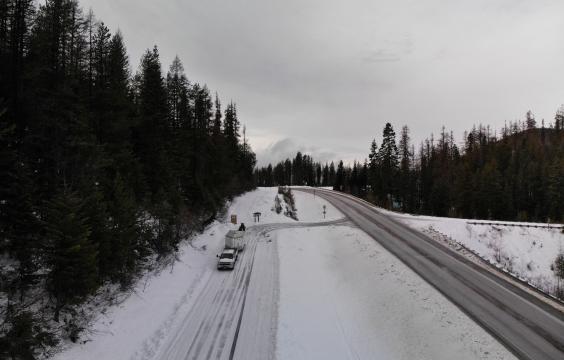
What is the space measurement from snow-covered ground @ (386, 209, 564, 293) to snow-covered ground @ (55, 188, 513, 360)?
386 inches

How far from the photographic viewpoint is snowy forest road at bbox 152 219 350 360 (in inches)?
541

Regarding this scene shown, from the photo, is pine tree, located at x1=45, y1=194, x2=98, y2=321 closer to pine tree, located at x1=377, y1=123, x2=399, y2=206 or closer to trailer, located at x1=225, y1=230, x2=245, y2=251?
trailer, located at x1=225, y1=230, x2=245, y2=251

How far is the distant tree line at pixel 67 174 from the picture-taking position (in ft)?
41.7

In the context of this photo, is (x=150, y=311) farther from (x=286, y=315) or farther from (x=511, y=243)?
(x=511, y=243)

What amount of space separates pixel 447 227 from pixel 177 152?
1267 inches

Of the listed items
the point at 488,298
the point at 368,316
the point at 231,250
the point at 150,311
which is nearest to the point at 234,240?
the point at 231,250

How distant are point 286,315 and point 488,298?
12627 millimetres

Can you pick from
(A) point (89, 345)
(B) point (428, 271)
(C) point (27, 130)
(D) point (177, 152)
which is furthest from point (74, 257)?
(D) point (177, 152)

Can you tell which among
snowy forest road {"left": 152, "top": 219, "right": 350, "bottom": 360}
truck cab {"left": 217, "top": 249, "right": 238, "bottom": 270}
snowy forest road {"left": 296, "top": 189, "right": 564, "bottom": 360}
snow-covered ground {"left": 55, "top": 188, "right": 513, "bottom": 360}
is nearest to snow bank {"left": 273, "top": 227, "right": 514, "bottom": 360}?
snow-covered ground {"left": 55, "top": 188, "right": 513, "bottom": 360}

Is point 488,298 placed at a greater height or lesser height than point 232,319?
greater

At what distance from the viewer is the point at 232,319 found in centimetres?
1662

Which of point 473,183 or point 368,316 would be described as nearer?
point 368,316

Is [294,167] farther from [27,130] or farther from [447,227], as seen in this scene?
[27,130]

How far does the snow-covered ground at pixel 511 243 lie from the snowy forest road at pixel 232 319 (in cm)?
1910
